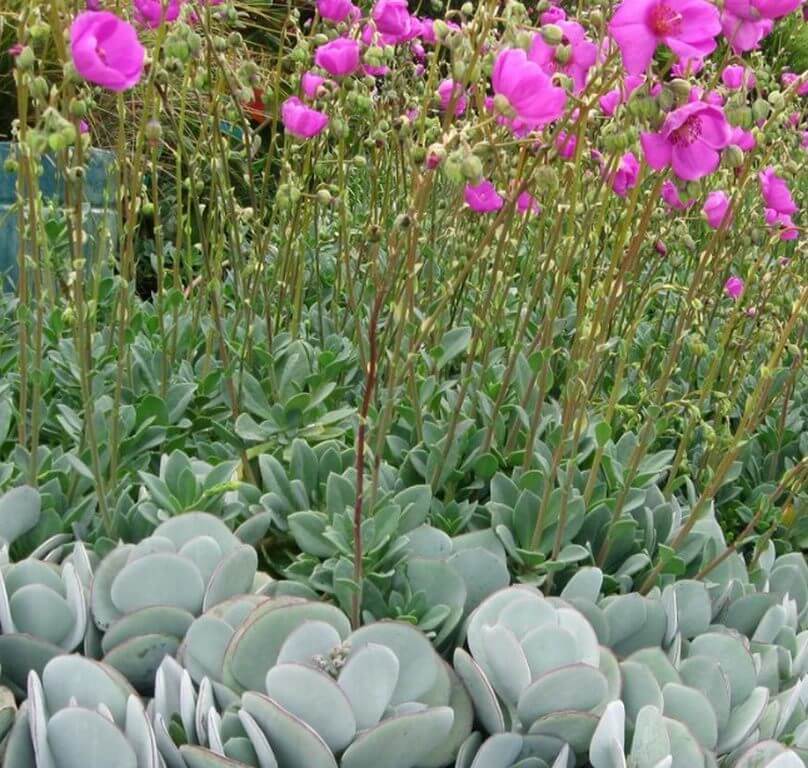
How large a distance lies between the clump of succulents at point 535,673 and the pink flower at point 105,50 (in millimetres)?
780

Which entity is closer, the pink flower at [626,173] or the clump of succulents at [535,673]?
the clump of succulents at [535,673]

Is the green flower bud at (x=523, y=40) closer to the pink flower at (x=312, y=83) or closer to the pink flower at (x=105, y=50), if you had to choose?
the pink flower at (x=105, y=50)

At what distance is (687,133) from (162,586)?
878mm

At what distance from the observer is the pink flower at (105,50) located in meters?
1.04

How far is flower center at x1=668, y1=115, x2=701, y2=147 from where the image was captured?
114cm

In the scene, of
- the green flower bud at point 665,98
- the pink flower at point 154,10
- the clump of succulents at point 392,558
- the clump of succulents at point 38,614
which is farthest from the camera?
the pink flower at point 154,10

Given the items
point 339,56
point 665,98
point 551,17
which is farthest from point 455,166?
point 551,17

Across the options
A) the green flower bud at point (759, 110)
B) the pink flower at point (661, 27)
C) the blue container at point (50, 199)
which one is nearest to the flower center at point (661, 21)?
the pink flower at point (661, 27)

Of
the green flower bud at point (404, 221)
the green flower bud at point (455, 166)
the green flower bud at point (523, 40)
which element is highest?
the green flower bud at point (523, 40)

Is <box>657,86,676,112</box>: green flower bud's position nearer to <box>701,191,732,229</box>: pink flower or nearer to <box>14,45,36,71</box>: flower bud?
<box>701,191,732,229</box>: pink flower

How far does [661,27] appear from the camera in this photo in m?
1.08

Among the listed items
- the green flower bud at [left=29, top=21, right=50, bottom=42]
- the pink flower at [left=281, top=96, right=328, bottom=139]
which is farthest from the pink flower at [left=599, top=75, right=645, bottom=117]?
the green flower bud at [left=29, top=21, right=50, bottom=42]

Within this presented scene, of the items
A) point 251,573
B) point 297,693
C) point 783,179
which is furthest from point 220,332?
point 783,179

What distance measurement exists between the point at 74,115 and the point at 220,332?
1.85 feet
